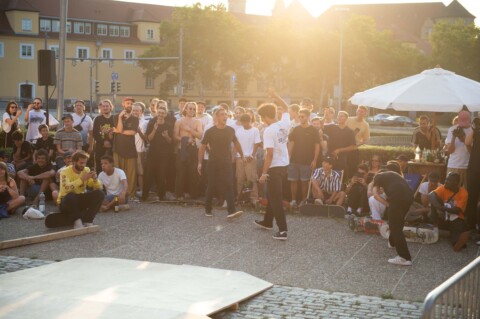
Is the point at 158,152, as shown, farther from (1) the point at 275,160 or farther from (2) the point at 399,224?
(2) the point at 399,224

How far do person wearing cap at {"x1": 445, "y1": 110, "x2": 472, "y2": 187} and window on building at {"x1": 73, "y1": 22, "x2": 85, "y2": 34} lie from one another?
81187 millimetres

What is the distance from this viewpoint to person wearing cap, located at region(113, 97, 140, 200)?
15.8 metres

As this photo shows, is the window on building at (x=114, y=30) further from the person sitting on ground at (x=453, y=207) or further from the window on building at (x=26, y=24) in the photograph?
the person sitting on ground at (x=453, y=207)

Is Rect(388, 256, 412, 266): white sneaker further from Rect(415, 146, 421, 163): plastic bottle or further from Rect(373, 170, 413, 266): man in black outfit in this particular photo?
Rect(415, 146, 421, 163): plastic bottle

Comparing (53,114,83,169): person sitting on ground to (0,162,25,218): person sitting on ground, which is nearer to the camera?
(0,162,25,218): person sitting on ground

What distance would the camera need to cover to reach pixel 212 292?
28.6 ft

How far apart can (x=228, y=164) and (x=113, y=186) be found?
234cm

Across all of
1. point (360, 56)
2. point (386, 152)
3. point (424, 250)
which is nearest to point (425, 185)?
point (424, 250)

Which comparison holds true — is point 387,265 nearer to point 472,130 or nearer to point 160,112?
point 472,130

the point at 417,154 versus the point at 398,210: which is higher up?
the point at 417,154

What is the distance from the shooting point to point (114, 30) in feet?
307

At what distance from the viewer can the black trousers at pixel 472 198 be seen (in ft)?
40.7

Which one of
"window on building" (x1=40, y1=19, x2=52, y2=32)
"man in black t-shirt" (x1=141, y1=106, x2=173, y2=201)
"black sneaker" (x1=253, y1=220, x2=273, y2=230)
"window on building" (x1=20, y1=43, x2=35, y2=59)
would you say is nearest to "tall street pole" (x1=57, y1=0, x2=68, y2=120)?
"man in black t-shirt" (x1=141, y1=106, x2=173, y2=201)

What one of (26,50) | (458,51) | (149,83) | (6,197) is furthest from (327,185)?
(149,83)
